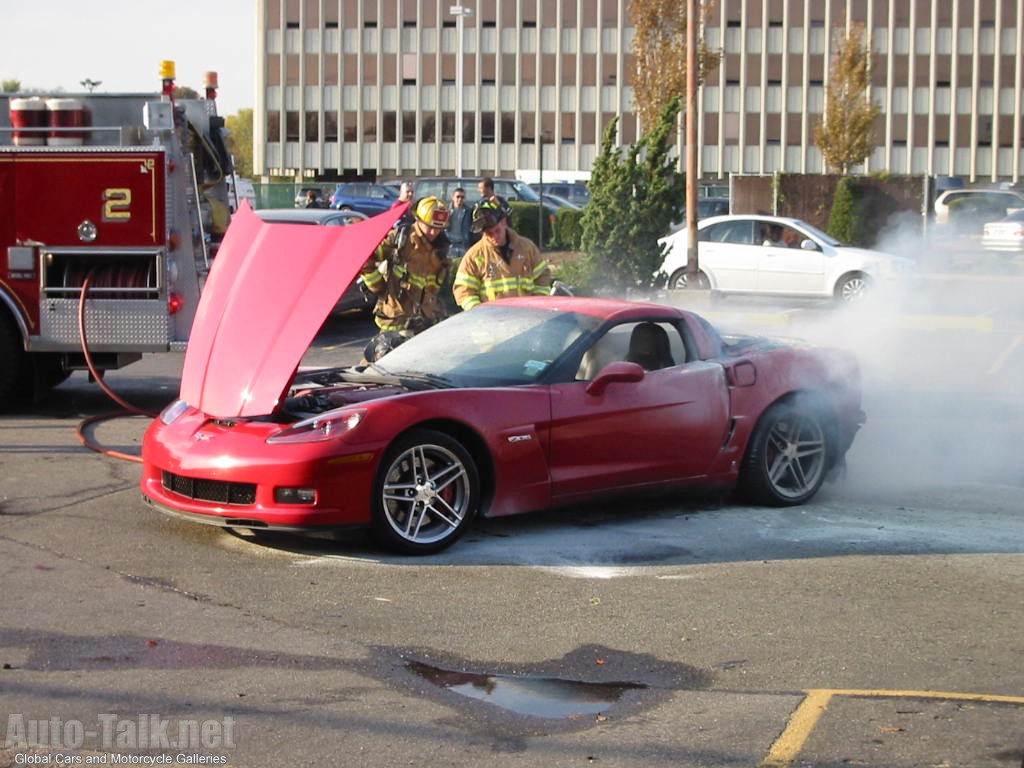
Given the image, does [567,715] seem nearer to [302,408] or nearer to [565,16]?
[302,408]

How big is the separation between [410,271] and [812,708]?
266 inches

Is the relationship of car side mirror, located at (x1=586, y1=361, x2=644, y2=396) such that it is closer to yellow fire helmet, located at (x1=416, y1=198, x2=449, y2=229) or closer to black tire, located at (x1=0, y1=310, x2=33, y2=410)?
yellow fire helmet, located at (x1=416, y1=198, x2=449, y2=229)

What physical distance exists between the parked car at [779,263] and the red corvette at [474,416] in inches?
541

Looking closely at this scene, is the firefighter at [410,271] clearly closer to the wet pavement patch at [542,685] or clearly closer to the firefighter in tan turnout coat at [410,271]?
the firefighter in tan turnout coat at [410,271]

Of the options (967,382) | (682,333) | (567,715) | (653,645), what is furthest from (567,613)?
(967,382)

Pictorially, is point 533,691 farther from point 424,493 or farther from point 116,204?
point 116,204

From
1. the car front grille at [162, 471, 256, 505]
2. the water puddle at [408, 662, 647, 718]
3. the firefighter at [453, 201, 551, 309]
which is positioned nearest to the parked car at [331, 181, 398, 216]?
the firefighter at [453, 201, 551, 309]

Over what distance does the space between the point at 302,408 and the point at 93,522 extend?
4.68 feet

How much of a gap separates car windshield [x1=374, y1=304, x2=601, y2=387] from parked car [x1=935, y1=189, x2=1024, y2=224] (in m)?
33.0

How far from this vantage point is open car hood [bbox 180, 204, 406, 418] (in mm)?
7512

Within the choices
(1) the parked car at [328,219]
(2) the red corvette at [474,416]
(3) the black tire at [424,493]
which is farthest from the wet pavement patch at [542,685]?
(1) the parked car at [328,219]

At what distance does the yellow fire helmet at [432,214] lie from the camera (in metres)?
11.3

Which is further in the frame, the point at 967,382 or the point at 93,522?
the point at 967,382

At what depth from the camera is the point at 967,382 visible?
14.6 meters
